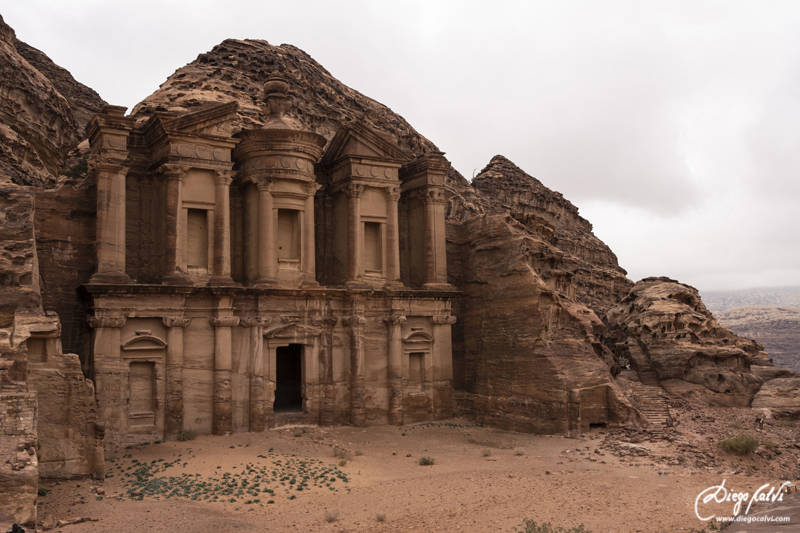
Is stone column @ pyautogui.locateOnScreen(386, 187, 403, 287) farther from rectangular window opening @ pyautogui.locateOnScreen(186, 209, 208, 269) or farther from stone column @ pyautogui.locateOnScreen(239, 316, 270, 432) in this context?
rectangular window opening @ pyautogui.locateOnScreen(186, 209, 208, 269)

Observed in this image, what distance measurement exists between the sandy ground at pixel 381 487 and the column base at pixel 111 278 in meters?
5.68

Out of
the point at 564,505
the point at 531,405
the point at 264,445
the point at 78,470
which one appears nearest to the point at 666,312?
the point at 531,405

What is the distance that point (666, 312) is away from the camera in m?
28.5

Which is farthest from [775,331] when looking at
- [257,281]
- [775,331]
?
[257,281]

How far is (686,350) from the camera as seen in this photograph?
1062 inches

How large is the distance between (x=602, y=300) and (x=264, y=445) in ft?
133

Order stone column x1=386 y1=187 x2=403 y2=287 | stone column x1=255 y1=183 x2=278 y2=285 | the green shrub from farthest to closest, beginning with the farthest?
stone column x1=386 y1=187 x2=403 y2=287 < stone column x1=255 y1=183 x2=278 y2=285 < the green shrub

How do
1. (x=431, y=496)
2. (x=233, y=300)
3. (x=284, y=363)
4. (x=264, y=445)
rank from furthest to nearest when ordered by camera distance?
(x=284, y=363) → (x=233, y=300) → (x=264, y=445) → (x=431, y=496)

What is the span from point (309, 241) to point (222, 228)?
11.5 ft

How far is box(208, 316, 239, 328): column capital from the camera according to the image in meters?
22.1

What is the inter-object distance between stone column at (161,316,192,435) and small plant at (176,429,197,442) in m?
0.28

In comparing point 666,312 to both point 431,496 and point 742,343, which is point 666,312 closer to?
point 742,343

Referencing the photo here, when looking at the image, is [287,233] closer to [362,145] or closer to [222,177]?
[222,177]

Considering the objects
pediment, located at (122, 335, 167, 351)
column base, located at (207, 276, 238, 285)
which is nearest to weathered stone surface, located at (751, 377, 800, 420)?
column base, located at (207, 276, 238, 285)
